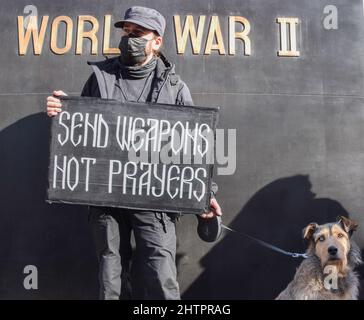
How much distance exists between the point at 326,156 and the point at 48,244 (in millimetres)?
2348

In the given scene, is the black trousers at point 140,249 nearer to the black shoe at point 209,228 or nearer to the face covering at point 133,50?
the black shoe at point 209,228

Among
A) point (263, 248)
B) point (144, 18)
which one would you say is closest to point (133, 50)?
point (144, 18)

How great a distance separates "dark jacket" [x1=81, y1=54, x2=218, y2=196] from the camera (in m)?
4.30

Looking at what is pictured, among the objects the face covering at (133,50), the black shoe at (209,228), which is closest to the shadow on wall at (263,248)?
the black shoe at (209,228)

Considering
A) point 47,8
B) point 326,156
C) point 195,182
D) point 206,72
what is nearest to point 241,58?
point 206,72

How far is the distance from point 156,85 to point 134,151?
0.50 meters

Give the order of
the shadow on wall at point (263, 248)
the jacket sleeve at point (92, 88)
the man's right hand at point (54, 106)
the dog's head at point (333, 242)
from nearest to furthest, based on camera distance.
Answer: the man's right hand at point (54, 106) < the jacket sleeve at point (92, 88) < the dog's head at point (333, 242) < the shadow on wall at point (263, 248)

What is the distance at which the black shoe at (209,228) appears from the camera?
14.7 feet

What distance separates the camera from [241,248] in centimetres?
488

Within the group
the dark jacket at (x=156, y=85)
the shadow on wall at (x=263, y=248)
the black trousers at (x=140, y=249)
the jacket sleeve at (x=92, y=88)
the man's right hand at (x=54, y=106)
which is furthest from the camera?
the shadow on wall at (x=263, y=248)

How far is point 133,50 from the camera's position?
4219 mm

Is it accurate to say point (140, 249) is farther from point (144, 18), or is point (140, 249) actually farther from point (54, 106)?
point (144, 18)

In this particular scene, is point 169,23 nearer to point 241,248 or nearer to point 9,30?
point 9,30

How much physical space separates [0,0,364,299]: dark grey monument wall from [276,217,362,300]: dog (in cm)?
17
